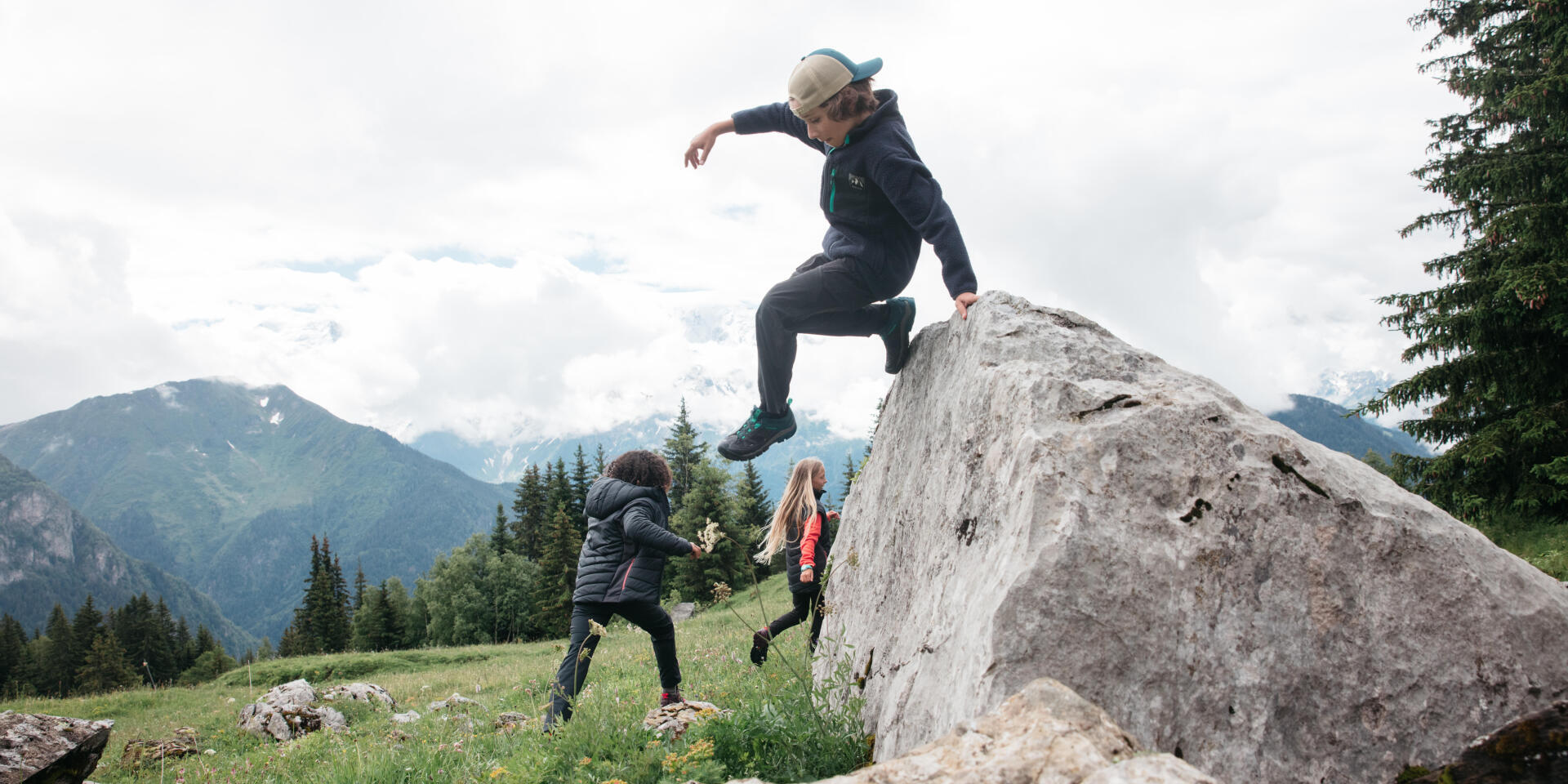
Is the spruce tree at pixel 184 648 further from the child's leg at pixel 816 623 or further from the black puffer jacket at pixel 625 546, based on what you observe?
the child's leg at pixel 816 623

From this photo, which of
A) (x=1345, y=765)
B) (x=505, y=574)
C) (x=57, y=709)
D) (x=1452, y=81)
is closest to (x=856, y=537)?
(x=1345, y=765)

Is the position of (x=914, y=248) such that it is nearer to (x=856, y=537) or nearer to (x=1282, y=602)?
(x=856, y=537)

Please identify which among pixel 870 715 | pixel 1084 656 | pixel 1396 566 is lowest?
pixel 870 715

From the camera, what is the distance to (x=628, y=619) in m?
6.95

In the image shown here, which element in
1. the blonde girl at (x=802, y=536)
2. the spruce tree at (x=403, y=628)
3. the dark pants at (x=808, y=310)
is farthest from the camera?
the spruce tree at (x=403, y=628)

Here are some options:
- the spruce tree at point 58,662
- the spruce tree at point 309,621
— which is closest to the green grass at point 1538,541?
the spruce tree at point 309,621

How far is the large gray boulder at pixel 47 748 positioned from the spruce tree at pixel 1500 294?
20174 mm

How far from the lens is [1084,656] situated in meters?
2.99

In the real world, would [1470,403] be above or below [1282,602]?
above

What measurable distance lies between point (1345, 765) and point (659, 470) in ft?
19.3

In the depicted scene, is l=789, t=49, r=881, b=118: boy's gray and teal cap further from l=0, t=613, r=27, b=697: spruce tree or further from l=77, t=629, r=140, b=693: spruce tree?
l=0, t=613, r=27, b=697: spruce tree

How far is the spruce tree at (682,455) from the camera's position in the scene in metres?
53.4

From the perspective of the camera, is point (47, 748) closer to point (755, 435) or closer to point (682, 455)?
point (755, 435)

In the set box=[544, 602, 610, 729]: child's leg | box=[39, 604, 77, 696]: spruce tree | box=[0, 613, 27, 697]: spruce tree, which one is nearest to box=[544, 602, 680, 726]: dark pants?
box=[544, 602, 610, 729]: child's leg
